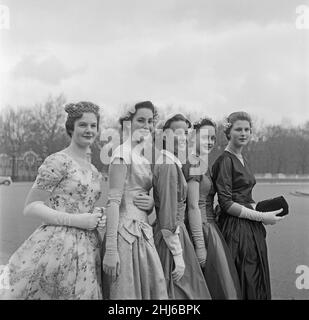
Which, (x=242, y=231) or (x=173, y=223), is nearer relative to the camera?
(x=173, y=223)

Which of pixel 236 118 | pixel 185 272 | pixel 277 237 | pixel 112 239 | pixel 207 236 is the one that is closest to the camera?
pixel 112 239

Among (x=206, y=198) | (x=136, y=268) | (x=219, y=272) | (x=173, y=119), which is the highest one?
(x=173, y=119)

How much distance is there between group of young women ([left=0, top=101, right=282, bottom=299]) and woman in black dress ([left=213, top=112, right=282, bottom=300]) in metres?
0.03

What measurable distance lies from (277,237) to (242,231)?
491cm

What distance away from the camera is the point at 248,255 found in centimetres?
288

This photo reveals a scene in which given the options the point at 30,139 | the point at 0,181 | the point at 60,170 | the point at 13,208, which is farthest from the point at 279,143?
the point at 60,170

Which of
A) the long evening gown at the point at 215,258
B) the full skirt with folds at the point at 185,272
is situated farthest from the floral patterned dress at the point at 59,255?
the long evening gown at the point at 215,258

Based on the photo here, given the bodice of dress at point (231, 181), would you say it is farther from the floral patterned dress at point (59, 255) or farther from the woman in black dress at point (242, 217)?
the floral patterned dress at point (59, 255)

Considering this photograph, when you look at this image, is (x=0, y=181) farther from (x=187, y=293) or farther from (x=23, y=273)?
(x=187, y=293)

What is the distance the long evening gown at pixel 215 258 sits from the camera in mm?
2678

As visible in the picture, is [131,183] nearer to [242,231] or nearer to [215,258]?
[215,258]

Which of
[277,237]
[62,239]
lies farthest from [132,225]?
[277,237]

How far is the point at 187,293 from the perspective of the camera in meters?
2.56

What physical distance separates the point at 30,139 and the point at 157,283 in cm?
915
